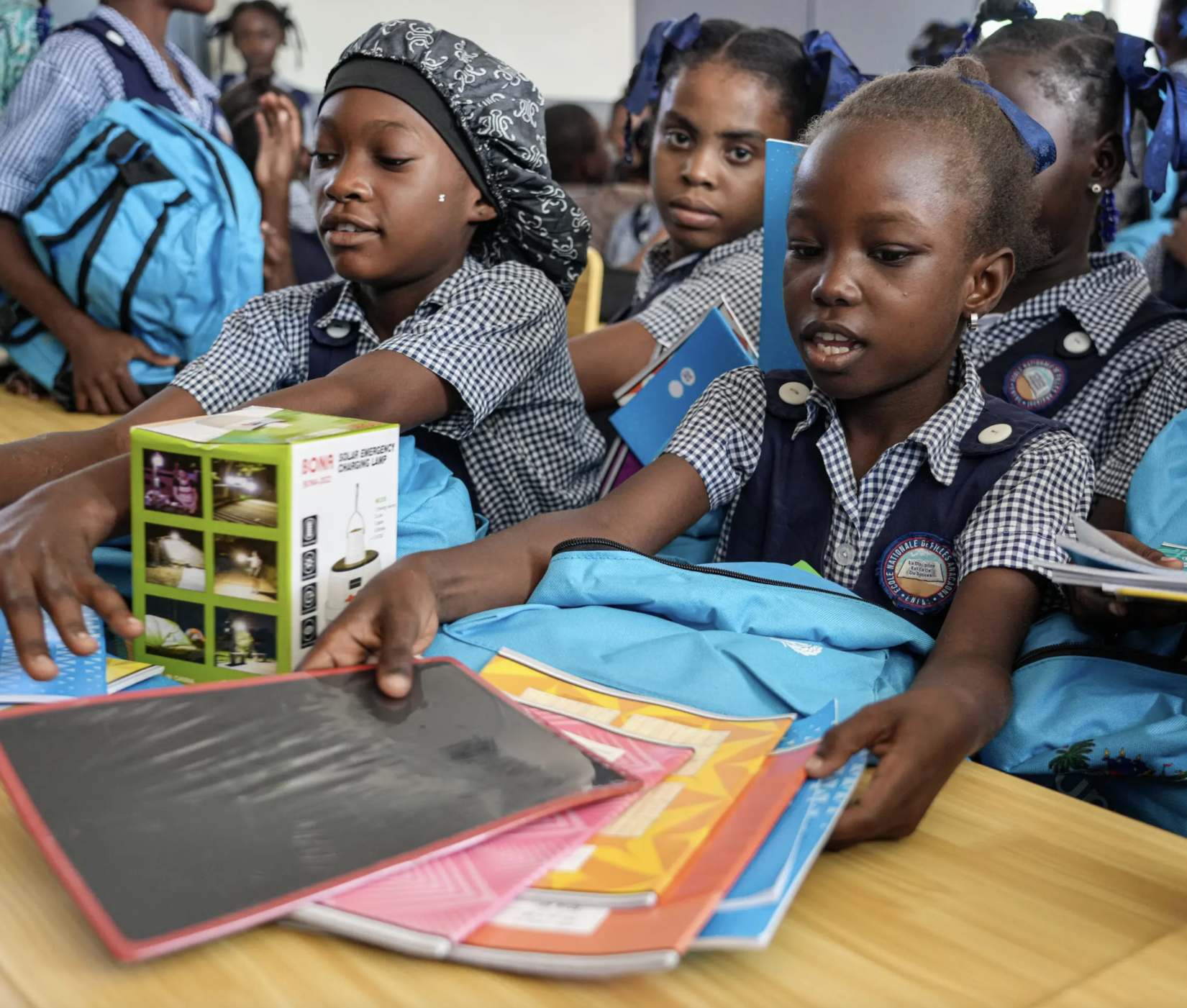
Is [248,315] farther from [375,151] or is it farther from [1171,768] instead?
[1171,768]

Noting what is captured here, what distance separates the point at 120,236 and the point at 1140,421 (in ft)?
5.23

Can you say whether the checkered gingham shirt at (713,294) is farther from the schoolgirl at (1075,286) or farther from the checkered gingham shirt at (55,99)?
the checkered gingham shirt at (55,99)

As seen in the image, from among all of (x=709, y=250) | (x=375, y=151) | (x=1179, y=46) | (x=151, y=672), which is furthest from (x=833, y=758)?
(x=1179, y=46)

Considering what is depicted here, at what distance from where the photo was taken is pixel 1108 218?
5.85 feet

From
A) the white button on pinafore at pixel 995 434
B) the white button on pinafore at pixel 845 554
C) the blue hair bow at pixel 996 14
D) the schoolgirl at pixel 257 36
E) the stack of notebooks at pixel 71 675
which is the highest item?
the schoolgirl at pixel 257 36

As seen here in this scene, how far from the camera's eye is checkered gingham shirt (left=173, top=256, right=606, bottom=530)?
138cm

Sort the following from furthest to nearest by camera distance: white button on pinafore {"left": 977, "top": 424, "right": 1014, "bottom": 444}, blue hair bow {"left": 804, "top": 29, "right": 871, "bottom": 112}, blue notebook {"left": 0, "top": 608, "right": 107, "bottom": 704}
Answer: blue hair bow {"left": 804, "top": 29, "right": 871, "bottom": 112} → white button on pinafore {"left": 977, "top": 424, "right": 1014, "bottom": 444} → blue notebook {"left": 0, "top": 608, "right": 107, "bottom": 704}

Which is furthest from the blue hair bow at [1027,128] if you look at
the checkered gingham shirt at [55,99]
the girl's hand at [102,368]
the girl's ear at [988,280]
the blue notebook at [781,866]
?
the checkered gingham shirt at [55,99]

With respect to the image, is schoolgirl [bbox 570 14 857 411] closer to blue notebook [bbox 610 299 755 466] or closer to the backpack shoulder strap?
blue notebook [bbox 610 299 755 466]

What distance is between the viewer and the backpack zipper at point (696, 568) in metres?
0.94

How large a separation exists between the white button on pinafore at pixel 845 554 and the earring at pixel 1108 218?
35.4 inches

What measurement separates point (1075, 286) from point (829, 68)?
0.83 m

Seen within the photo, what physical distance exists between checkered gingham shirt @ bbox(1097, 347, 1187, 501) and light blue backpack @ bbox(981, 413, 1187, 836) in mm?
420

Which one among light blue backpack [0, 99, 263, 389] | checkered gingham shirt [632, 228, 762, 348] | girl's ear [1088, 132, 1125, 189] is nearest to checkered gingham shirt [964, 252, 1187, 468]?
girl's ear [1088, 132, 1125, 189]
